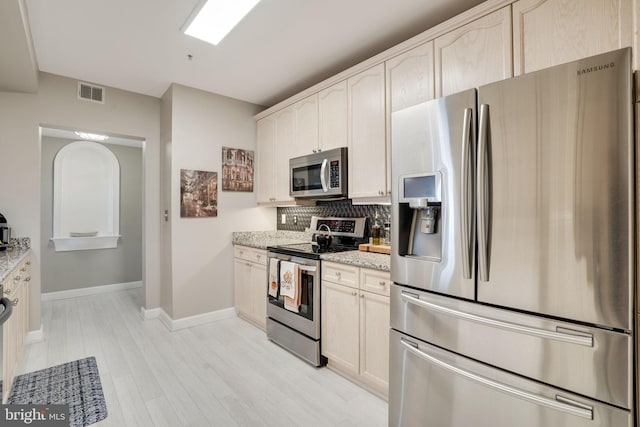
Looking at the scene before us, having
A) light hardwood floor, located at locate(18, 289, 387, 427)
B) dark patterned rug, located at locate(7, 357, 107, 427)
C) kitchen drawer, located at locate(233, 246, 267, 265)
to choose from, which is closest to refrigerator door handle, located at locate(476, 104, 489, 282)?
light hardwood floor, located at locate(18, 289, 387, 427)

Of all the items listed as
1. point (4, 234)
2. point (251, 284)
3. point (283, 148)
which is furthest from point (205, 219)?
point (4, 234)

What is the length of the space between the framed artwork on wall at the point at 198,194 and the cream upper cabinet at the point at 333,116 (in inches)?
56.4

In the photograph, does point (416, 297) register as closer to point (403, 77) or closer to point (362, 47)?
point (403, 77)

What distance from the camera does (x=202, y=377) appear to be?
7.88ft

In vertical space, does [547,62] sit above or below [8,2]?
below

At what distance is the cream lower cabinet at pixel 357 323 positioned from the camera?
2.07 m

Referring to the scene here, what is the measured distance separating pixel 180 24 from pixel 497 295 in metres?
2.70

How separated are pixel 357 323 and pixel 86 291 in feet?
14.9

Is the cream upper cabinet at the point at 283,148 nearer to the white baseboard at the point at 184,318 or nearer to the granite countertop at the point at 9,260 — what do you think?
the white baseboard at the point at 184,318

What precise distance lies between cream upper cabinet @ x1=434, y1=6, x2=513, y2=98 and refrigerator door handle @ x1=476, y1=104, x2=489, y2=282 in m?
0.64

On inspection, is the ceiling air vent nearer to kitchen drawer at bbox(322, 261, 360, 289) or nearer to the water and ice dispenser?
kitchen drawer at bbox(322, 261, 360, 289)

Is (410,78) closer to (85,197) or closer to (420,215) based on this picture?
(420,215)

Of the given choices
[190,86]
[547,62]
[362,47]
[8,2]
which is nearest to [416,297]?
[547,62]

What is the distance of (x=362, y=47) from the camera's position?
2648 mm
